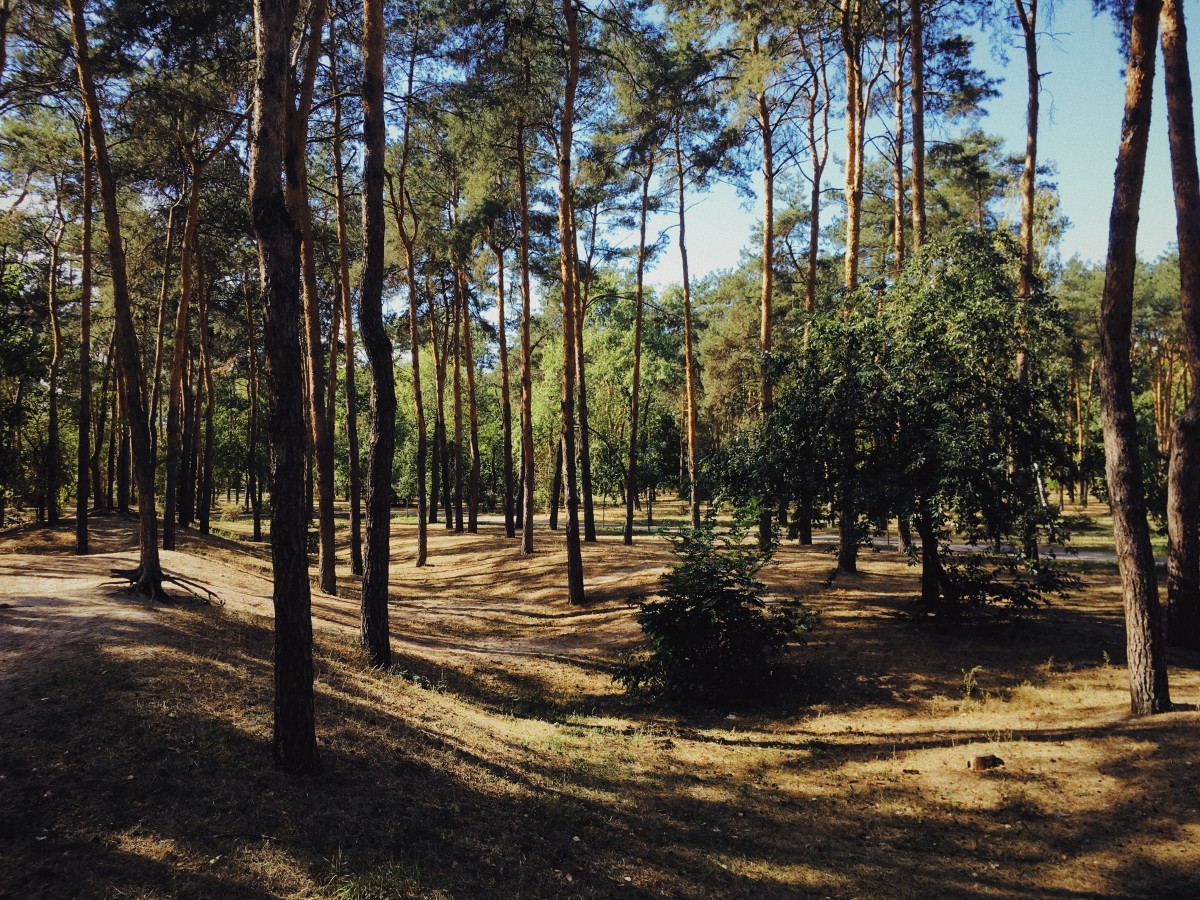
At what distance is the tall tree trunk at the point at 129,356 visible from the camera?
34.9 feet

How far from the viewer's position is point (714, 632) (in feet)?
34.0

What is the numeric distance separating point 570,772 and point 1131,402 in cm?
773

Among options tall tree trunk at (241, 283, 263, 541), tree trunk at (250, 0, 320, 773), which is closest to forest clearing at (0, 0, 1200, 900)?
tree trunk at (250, 0, 320, 773)

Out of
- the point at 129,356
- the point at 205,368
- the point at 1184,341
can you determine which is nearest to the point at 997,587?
the point at 1184,341

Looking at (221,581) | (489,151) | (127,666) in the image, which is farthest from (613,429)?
(127,666)

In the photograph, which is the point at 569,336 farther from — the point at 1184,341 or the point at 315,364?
the point at 1184,341

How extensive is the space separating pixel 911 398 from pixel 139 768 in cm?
1060

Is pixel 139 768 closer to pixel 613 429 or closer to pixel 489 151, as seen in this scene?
pixel 489 151

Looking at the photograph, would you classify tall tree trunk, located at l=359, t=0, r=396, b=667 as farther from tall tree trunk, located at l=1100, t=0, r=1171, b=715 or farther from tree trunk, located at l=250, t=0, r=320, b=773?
tall tree trunk, located at l=1100, t=0, r=1171, b=715

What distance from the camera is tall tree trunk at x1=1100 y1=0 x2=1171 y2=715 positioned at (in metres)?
7.90

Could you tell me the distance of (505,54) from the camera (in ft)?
51.2

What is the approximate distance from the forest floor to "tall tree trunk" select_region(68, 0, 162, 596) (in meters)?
0.90

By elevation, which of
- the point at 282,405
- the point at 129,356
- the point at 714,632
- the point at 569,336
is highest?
the point at 569,336

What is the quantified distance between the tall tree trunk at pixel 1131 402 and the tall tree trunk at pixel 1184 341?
1563 millimetres
